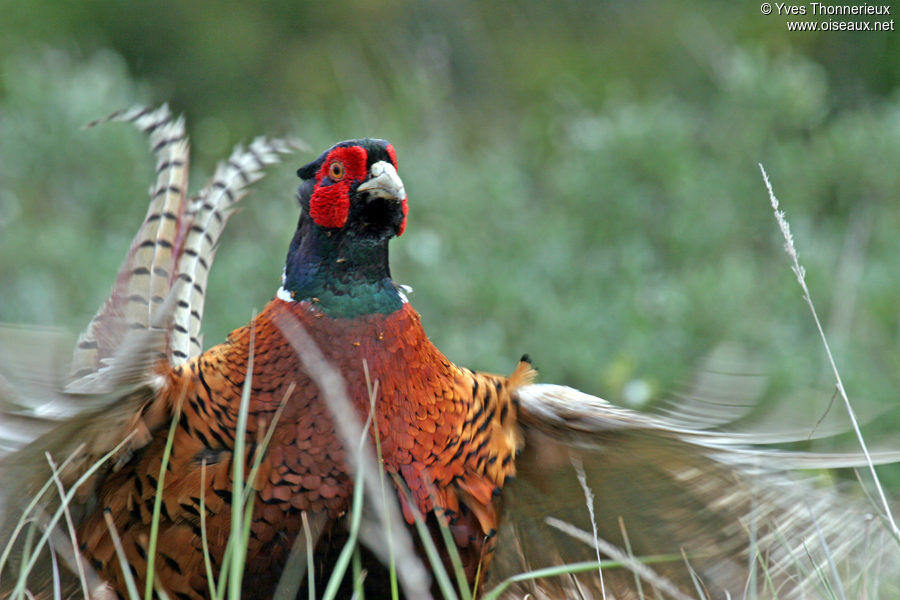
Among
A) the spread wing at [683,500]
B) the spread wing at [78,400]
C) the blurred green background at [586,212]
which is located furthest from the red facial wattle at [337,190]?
the blurred green background at [586,212]

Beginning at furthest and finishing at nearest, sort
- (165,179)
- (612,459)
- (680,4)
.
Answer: (680,4)
(165,179)
(612,459)

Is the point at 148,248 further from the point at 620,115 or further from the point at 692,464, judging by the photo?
the point at 620,115

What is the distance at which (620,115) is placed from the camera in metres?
5.85

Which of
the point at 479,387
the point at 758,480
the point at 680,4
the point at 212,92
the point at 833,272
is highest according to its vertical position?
the point at 680,4

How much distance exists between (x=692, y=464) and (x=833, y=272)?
307 cm

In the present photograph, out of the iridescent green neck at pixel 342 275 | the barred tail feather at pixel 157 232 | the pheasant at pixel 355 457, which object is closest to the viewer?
the pheasant at pixel 355 457

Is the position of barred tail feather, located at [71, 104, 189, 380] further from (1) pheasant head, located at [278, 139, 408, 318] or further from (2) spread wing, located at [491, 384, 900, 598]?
(2) spread wing, located at [491, 384, 900, 598]

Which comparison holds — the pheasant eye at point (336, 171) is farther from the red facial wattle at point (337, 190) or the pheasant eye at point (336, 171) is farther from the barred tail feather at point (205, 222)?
the barred tail feather at point (205, 222)

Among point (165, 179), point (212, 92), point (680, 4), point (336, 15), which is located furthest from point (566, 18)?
point (165, 179)

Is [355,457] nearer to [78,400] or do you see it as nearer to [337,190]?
[78,400]

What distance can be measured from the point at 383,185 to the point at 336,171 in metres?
0.14

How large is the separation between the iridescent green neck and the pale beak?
0.37ft

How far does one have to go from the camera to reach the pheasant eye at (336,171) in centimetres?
267

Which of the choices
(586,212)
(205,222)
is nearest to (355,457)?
(205,222)
